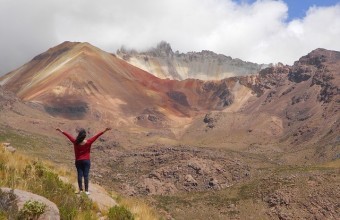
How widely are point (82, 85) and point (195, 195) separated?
129 meters

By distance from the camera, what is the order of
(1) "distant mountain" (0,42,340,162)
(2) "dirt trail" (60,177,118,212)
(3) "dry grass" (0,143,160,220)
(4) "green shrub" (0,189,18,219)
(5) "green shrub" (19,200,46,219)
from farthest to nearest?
(1) "distant mountain" (0,42,340,162) < (2) "dirt trail" (60,177,118,212) < (3) "dry grass" (0,143,160,220) < (5) "green shrub" (19,200,46,219) < (4) "green shrub" (0,189,18,219)

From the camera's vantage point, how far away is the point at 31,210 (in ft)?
Answer: 31.5

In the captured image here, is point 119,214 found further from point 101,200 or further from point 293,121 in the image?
point 293,121

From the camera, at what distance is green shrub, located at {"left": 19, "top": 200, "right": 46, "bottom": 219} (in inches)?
378

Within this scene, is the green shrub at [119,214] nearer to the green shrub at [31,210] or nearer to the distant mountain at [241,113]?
the green shrub at [31,210]

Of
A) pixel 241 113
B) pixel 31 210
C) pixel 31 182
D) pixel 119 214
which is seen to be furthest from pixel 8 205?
pixel 241 113

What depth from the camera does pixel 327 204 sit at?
2435 inches

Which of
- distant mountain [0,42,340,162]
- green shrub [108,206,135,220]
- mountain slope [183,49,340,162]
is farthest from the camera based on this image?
distant mountain [0,42,340,162]

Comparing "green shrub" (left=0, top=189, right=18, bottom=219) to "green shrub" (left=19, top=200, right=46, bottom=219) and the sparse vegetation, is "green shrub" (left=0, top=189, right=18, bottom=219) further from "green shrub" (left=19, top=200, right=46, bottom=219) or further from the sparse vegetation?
the sparse vegetation

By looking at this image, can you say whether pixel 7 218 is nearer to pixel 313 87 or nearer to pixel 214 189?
pixel 214 189

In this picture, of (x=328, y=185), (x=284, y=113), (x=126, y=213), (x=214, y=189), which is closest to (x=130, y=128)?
(x=284, y=113)

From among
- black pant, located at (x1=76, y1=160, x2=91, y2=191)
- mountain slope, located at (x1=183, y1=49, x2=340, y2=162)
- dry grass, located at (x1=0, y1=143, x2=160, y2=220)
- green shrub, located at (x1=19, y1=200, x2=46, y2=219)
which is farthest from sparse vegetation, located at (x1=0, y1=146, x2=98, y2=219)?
mountain slope, located at (x1=183, y1=49, x2=340, y2=162)

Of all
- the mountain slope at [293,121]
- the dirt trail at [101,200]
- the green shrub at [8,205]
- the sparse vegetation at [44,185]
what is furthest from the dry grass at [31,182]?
the mountain slope at [293,121]

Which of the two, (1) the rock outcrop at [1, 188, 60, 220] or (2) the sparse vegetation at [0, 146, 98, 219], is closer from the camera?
(1) the rock outcrop at [1, 188, 60, 220]
